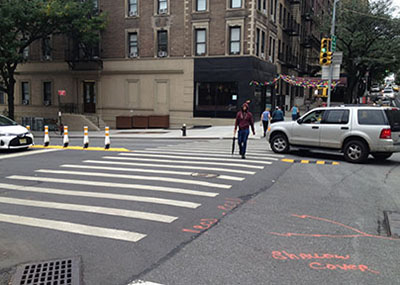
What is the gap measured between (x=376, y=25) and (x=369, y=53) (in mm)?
2685

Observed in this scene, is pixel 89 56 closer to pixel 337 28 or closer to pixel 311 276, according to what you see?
pixel 337 28

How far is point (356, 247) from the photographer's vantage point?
5.11 m

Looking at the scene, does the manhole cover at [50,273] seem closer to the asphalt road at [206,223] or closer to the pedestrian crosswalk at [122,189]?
the asphalt road at [206,223]

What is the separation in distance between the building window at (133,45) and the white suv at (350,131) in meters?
21.4

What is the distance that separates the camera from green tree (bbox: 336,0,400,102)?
116 ft

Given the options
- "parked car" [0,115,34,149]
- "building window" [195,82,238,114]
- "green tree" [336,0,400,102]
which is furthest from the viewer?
"green tree" [336,0,400,102]

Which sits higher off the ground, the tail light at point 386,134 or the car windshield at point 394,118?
the car windshield at point 394,118

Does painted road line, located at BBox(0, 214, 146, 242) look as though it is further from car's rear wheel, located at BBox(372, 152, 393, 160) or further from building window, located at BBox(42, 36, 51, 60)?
building window, located at BBox(42, 36, 51, 60)

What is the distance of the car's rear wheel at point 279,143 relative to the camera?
13703 mm

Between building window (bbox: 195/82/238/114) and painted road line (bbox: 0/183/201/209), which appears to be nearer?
painted road line (bbox: 0/183/201/209)

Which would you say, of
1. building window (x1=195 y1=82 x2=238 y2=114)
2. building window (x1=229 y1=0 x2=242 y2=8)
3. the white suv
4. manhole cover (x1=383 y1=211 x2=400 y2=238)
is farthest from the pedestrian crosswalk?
building window (x1=229 y1=0 x2=242 y2=8)

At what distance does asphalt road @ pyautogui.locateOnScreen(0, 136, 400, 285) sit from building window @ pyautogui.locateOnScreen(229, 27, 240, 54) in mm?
19414

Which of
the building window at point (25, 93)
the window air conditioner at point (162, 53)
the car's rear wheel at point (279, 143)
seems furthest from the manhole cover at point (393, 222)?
the building window at point (25, 93)

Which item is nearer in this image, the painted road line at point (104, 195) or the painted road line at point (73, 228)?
the painted road line at point (73, 228)
